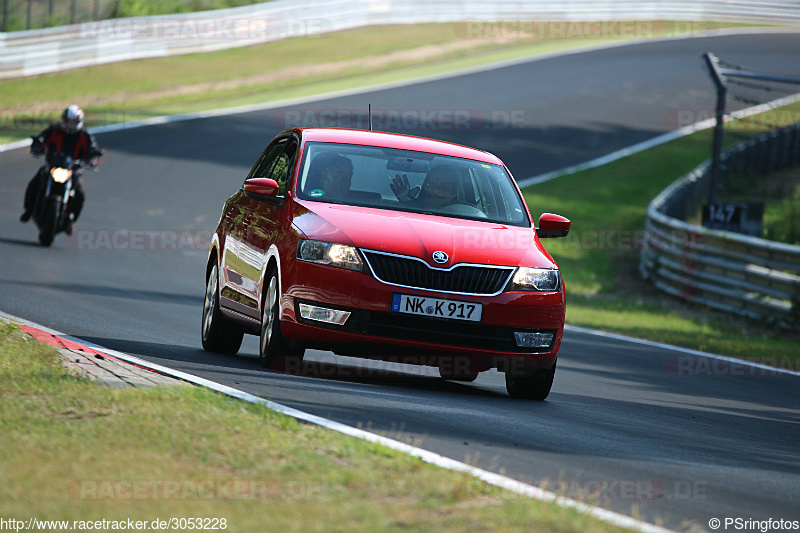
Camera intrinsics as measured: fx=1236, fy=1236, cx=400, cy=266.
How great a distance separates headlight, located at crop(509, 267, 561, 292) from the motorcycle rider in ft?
35.6

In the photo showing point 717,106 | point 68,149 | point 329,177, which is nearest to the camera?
point 329,177

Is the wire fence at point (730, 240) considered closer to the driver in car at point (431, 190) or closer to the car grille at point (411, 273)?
the driver in car at point (431, 190)

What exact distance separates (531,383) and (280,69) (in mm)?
33783

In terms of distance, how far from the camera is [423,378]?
10.1 metres

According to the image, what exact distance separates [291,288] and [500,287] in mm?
1408

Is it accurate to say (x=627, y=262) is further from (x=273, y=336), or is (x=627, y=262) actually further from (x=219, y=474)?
(x=219, y=474)

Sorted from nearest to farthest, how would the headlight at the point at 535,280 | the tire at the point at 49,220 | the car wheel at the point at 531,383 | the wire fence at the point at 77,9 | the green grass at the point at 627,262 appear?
the headlight at the point at 535,280, the car wheel at the point at 531,383, the green grass at the point at 627,262, the tire at the point at 49,220, the wire fence at the point at 77,9

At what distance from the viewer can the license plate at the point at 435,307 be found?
320 inches

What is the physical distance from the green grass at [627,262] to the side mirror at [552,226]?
18.3 feet

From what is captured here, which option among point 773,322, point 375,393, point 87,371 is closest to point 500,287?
point 375,393

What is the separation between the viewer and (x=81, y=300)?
516 inches

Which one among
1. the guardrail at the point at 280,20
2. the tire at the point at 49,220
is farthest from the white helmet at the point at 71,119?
the guardrail at the point at 280,20

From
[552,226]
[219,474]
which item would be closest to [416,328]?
[552,226]

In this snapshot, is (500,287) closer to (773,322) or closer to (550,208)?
(773,322)
